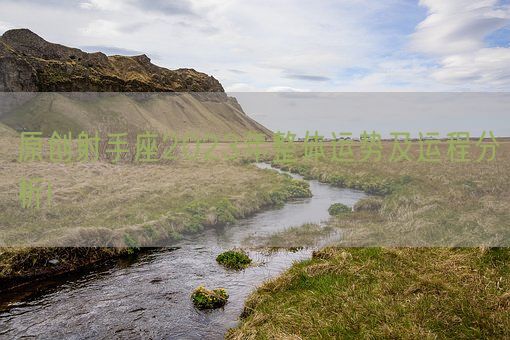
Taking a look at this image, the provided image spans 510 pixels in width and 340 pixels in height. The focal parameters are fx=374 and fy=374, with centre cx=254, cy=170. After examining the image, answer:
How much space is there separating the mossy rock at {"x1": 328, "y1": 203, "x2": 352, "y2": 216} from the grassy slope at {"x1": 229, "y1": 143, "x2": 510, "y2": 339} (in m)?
2.99

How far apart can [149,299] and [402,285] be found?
904 cm

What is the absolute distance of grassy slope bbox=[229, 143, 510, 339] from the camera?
9.43 meters

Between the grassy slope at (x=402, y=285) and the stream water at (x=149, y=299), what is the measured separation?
1792 millimetres

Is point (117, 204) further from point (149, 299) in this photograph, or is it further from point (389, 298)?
point (389, 298)

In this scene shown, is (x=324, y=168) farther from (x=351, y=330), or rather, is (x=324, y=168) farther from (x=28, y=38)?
(x=28, y=38)

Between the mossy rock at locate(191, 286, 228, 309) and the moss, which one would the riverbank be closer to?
the moss

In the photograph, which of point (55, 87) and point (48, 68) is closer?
point (55, 87)

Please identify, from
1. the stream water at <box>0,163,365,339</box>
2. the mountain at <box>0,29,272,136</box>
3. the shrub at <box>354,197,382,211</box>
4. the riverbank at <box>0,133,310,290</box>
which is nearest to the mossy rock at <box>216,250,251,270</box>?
the stream water at <box>0,163,365,339</box>

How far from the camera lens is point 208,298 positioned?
13492mm

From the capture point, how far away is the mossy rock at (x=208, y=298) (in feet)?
43.8

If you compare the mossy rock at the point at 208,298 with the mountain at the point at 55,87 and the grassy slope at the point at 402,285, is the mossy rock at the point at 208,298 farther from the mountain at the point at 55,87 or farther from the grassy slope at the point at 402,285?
the mountain at the point at 55,87

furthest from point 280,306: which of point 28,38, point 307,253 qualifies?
point 28,38

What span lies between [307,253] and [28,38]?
189358 mm

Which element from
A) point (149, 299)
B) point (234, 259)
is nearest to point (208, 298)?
point (149, 299)
